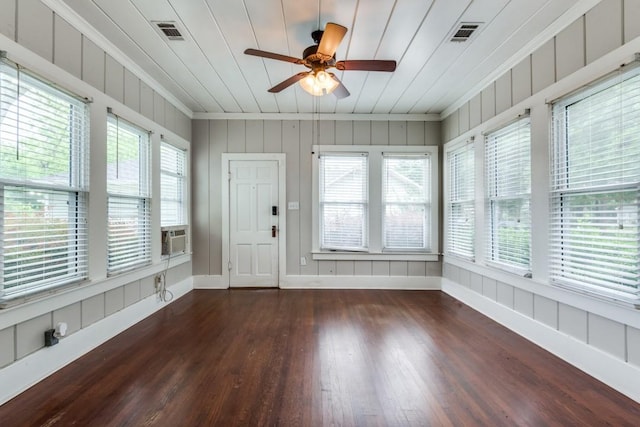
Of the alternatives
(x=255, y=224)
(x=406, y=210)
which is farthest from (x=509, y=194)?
(x=255, y=224)

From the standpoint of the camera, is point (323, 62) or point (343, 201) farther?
point (343, 201)

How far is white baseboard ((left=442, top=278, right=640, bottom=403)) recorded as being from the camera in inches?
71.9

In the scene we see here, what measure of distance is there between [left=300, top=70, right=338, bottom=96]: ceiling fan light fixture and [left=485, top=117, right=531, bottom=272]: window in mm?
1882

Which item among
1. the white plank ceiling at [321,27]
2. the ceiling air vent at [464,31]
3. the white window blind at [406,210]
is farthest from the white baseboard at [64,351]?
the ceiling air vent at [464,31]

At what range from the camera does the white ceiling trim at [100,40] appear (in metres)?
2.10

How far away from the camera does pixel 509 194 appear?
295 cm

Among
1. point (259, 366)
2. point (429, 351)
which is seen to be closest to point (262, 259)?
point (259, 366)

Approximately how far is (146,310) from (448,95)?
4.57 m

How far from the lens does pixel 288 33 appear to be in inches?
94.7

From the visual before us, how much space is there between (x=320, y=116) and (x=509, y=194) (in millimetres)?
2773

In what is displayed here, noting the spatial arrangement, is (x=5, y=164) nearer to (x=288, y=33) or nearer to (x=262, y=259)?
(x=288, y=33)

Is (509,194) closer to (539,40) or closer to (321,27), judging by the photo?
(539,40)

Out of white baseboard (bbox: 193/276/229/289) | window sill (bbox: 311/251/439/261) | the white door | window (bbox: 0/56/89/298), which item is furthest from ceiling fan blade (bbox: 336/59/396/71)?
white baseboard (bbox: 193/276/229/289)

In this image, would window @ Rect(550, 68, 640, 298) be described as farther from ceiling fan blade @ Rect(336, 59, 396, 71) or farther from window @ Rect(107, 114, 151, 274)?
window @ Rect(107, 114, 151, 274)
